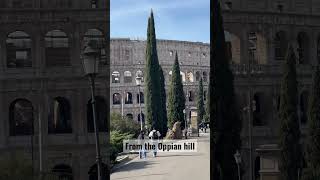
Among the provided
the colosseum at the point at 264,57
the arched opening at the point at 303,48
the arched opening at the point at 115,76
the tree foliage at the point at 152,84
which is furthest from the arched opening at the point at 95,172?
the arched opening at the point at 303,48

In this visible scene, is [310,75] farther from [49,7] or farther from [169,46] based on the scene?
[49,7]

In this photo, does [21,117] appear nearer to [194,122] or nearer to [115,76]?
[115,76]

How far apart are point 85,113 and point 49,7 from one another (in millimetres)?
1491

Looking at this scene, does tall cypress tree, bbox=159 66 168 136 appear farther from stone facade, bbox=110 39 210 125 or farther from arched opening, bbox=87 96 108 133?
arched opening, bbox=87 96 108 133

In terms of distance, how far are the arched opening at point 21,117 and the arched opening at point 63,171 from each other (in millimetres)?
605

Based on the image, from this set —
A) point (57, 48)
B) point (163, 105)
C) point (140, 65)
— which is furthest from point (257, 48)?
point (57, 48)

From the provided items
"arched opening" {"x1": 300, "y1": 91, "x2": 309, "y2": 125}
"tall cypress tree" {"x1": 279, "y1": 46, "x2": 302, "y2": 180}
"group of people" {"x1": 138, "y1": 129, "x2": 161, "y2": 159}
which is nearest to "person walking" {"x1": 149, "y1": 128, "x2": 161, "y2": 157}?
"group of people" {"x1": 138, "y1": 129, "x2": 161, "y2": 159}

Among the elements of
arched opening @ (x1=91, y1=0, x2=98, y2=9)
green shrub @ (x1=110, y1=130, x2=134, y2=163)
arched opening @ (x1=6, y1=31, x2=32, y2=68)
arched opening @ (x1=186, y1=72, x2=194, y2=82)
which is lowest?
green shrub @ (x1=110, y1=130, x2=134, y2=163)

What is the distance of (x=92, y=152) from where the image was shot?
7422 mm

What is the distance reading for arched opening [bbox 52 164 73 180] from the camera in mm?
7441

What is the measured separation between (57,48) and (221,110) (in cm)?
239

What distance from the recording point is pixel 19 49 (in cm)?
736

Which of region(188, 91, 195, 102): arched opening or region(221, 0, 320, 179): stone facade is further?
region(221, 0, 320, 179): stone facade

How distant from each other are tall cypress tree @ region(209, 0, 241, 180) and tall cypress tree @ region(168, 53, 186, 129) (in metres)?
0.41
